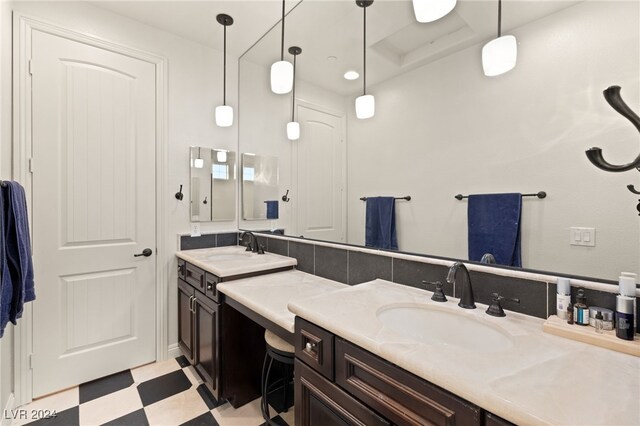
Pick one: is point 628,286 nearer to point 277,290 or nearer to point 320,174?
point 277,290

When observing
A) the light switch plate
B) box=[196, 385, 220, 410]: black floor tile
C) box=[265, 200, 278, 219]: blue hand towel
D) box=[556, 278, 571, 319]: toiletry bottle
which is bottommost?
box=[196, 385, 220, 410]: black floor tile

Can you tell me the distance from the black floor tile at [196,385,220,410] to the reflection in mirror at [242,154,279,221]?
4.26 ft

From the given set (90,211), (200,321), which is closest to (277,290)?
(200,321)

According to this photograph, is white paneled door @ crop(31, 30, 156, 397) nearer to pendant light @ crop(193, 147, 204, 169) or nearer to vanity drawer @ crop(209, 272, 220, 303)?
pendant light @ crop(193, 147, 204, 169)

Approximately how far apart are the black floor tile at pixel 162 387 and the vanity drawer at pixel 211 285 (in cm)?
76

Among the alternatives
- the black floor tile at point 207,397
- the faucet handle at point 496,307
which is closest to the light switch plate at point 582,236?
the faucet handle at point 496,307

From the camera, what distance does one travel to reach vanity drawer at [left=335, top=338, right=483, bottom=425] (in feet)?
2.09

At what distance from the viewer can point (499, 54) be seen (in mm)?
1053

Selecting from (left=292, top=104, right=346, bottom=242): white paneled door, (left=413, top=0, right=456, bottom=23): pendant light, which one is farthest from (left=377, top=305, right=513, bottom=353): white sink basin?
(left=413, top=0, right=456, bottom=23): pendant light

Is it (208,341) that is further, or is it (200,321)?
(200,321)

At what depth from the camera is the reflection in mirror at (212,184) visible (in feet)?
8.10

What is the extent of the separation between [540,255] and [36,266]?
2.75m

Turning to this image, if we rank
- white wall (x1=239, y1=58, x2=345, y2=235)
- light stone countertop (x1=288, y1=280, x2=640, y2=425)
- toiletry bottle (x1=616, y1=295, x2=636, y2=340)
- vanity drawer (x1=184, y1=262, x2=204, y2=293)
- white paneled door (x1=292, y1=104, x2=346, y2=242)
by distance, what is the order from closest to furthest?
light stone countertop (x1=288, y1=280, x2=640, y2=425) < toiletry bottle (x1=616, y1=295, x2=636, y2=340) < white paneled door (x1=292, y1=104, x2=346, y2=242) < vanity drawer (x1=184, y1=262, x2=204, y2=293) < white wall (x1=239, y1=58, x2=345, y2=235)

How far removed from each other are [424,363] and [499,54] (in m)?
1.10
